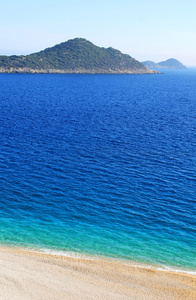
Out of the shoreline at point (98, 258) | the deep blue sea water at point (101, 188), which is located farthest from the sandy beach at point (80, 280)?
the deep blue sea water at point (101, 188)

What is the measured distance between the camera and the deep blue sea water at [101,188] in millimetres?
42031

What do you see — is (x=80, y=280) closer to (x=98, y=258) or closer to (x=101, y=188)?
(x=98, y=258)

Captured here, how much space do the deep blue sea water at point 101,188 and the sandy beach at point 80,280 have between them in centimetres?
282

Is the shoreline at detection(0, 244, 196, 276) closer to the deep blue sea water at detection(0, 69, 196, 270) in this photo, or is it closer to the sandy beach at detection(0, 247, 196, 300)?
the sandy beach at detection(0, 247, 196, 300)

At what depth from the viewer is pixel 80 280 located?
34500 mm

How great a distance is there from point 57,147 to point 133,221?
34.8 m

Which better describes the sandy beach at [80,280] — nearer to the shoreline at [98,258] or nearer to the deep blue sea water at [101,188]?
the shoreline at [98,258]

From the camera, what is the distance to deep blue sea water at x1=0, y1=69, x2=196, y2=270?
42031 millimetres

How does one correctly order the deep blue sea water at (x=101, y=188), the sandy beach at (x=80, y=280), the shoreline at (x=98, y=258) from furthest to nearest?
the deep blue sea water at (x=101, y=188), the shoreline at (x=98, y=258), the sandy beach at (x=80, y=280)

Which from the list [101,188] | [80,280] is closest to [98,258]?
[80,280]

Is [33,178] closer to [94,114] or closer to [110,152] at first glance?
[110,152]

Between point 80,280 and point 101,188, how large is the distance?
74.6 ft

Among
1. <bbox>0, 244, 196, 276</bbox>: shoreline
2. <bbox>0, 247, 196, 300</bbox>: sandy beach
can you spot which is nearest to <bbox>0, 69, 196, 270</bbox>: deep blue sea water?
<bbox>0, 244, 196, 276</bbox>: shoreline

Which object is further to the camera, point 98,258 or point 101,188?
point 101,188
